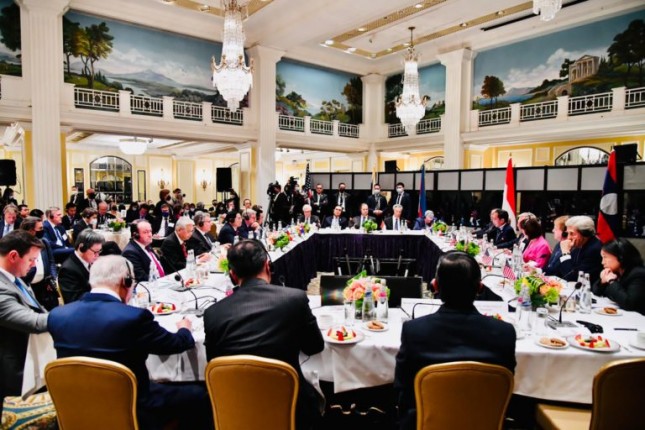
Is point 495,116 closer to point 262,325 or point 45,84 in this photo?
point 45,84

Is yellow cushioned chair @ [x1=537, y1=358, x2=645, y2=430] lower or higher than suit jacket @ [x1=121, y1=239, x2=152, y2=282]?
lower

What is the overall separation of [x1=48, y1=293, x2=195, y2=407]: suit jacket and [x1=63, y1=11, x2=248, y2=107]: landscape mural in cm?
1037

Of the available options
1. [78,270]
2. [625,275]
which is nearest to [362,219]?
[625,275]

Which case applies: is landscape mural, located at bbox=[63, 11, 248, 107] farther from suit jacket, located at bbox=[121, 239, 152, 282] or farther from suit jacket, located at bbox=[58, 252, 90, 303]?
suit jacket, located at bbox=[58, 252, 90, 303]

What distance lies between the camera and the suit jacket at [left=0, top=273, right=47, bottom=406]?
2.37m

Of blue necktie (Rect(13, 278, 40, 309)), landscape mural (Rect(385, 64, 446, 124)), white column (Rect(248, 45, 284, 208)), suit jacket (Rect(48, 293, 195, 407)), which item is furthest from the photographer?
landscape mural (Rect(385, 64, 446, 124))

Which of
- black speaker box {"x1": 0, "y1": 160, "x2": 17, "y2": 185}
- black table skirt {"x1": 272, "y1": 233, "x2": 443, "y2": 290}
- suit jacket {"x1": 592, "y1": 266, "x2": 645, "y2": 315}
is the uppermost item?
black speaker box {"x1": 0, "y1": 160, "x2": 17, "y2": 185}

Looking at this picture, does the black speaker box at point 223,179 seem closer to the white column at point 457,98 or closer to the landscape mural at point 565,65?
the white column at point 457,98

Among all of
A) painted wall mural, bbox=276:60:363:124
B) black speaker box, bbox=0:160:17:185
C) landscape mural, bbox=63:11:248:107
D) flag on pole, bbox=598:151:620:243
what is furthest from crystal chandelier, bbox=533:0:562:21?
black speaker box, bbox=0:160:17:185

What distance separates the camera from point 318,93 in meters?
15.0

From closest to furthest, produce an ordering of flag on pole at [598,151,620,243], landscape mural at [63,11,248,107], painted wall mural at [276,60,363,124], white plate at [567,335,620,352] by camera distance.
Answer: white plate at [567,335,620,352]
flag on pole at [598,151,620,243]
landscape mural at [63,11,248,107]
painted wall mural at [276,60,363,124]

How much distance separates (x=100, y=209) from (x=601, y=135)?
12748 mm

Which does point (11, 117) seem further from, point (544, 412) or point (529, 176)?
point (529, 176)

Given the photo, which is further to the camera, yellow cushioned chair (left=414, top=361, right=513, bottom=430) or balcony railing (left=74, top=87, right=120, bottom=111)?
balcony railing (left=74, top=87, right=120, bottom=111)
